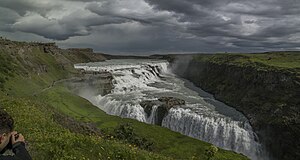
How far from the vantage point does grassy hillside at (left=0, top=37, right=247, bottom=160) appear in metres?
13.2

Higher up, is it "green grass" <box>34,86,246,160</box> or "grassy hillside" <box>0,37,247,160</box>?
"grassy hillside" <box>0,37,247,160</box>

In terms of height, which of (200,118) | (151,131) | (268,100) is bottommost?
(200,118)

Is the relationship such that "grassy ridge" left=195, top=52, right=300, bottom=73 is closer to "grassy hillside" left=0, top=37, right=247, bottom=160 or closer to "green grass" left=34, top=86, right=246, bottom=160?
"green grass" left=34, top=86, right=246, bottom=160

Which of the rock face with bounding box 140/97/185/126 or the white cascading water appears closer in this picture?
the white cascading water

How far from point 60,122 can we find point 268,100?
51944 mm

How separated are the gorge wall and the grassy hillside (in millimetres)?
14406

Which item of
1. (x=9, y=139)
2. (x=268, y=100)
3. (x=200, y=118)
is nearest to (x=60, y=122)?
(x=9, y=139)

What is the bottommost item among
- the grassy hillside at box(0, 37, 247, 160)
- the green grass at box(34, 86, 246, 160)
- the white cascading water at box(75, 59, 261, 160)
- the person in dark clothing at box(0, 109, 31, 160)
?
the white cascading water at box(75, 59, 261, 160)

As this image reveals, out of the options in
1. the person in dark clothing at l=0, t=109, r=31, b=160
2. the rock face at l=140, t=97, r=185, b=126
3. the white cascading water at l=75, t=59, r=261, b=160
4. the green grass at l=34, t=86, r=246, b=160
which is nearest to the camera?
the person in dark clothing at l=0, t=109, r=31, b=160

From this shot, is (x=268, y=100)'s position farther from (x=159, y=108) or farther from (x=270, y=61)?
(x=270, y=61)

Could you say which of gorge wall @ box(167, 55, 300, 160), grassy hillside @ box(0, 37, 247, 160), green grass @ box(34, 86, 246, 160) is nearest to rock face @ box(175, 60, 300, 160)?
gorge wall @ box(167, 55, 300, 160)

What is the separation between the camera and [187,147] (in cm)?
4531

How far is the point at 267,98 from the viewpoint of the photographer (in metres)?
70.6

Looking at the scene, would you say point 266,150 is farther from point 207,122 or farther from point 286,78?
point 286,78
